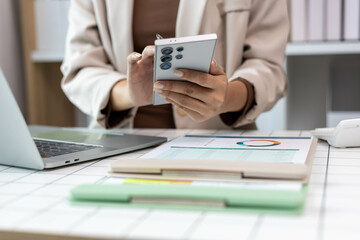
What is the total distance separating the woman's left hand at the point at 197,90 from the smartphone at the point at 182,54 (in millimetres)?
12

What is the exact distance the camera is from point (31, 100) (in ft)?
6.33

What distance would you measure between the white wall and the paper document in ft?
4.23

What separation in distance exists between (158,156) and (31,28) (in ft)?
4.70

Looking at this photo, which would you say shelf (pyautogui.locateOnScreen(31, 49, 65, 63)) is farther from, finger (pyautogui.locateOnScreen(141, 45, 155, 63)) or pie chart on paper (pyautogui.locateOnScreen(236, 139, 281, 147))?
pie chart on paper (pyautogui.locateOnScreen(236, 139, 281, 147))

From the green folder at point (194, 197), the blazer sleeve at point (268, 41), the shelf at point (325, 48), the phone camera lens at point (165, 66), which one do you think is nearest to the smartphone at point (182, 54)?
the phone camera lens at point (165, 66)

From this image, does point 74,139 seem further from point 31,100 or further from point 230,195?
point 31,100

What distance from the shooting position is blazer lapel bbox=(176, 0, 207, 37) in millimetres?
1111

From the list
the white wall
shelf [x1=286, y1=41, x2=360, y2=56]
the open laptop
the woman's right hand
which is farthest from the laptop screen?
the white wall

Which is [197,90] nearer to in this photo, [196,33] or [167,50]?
[167,50]

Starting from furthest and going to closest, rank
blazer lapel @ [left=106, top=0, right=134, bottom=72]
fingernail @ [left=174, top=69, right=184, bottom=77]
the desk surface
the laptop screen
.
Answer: blazer lapel @ [left=106, top=0, right=134, bottom=72]
the laptop screen
fingernail @ [left=174, top=69, right=184, bottom=77]
the desk surface

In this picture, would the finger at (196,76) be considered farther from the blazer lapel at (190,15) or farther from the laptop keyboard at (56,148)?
the blazer lapel at (190,15)

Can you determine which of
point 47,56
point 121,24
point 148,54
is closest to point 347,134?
point 148,54

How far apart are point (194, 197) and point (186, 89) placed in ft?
1.17

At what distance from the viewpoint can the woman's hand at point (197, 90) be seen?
0.77 meters
